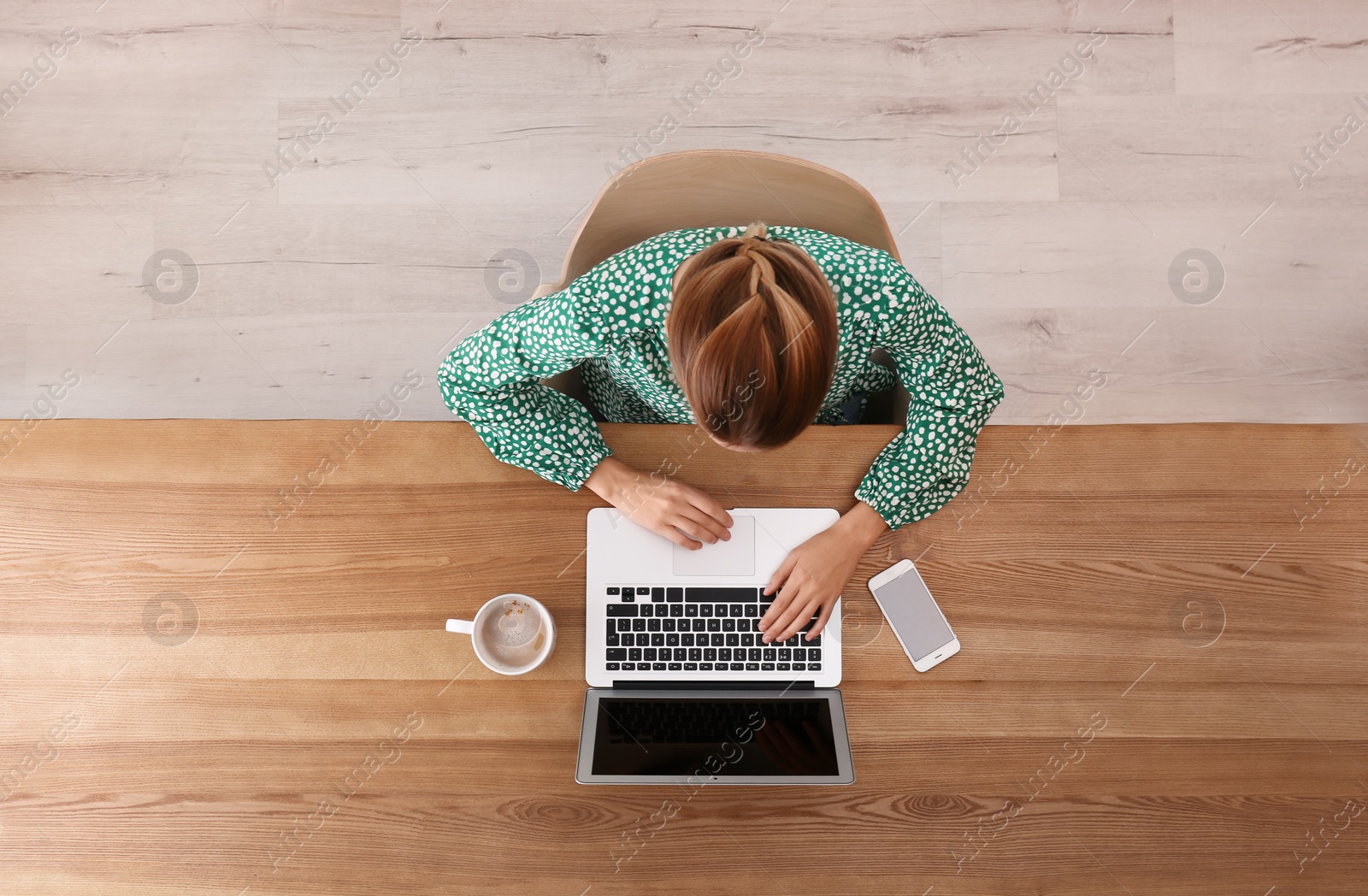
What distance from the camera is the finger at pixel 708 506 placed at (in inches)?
39.4

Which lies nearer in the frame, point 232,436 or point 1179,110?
point 232,436

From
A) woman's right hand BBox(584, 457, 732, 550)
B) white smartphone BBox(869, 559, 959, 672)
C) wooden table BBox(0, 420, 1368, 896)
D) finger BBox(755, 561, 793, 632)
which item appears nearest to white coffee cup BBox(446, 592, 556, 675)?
wooden table BBox(0, 420, 1368, 896)

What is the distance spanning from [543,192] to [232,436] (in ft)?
3.38

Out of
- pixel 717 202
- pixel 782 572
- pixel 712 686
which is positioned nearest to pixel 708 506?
pixel 782 572

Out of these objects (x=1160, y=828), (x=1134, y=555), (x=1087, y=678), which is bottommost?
(x=1160, y=828)

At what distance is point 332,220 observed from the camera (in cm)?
179

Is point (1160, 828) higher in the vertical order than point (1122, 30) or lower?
lower

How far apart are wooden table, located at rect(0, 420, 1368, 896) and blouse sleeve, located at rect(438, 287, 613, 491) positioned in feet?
0.12

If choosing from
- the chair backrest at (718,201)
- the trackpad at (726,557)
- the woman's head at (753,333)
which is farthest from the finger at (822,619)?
the chair backrest at (718,201)

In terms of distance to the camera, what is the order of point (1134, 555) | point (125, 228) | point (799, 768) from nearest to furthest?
point (799, 768) → point (1134, 555) → point (125, 228)

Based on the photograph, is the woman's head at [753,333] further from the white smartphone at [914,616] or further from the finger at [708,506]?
the white smartphone at [914,616]

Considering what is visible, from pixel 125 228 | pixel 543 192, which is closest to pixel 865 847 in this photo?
pixel 543 192

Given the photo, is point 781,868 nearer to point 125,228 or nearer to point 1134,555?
point 1134,555

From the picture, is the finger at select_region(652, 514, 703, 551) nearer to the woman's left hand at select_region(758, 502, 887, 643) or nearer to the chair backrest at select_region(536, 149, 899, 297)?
the woman's left hand at select_region(758, 502, 887, 643)
